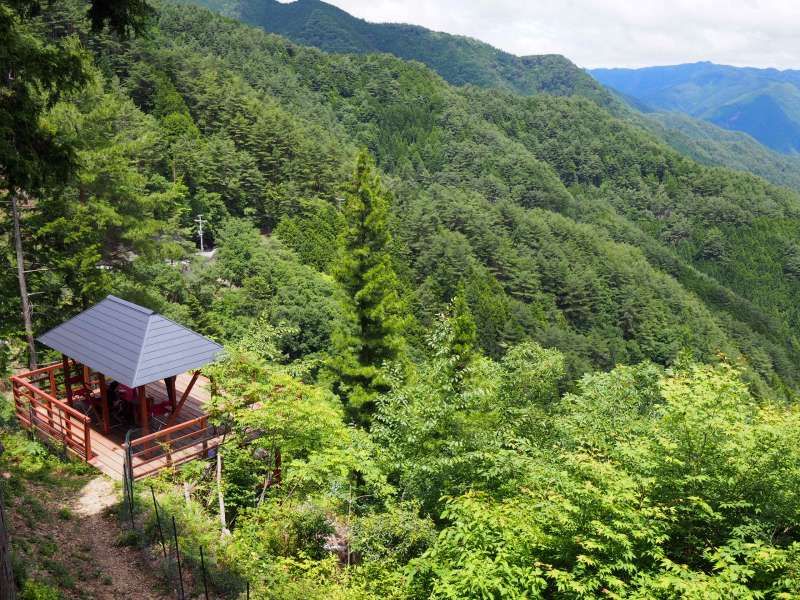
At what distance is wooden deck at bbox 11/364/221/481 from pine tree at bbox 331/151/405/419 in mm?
7191

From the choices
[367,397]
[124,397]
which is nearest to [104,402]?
[124,397]

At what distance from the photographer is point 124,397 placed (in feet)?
38.8

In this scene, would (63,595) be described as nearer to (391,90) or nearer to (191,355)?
(191,355)

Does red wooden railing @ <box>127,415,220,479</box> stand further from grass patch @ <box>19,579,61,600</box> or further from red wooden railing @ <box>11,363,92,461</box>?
grass patch @ <box>19,579,61,600</box>

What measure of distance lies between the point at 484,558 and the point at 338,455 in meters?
3.95

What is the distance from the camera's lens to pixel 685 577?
5.65 metres

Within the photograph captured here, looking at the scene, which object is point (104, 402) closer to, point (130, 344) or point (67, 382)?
point (67, 382)

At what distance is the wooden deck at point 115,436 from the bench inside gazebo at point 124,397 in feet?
0.06

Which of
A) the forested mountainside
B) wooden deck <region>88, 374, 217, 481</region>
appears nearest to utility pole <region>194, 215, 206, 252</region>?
the forested mountainside

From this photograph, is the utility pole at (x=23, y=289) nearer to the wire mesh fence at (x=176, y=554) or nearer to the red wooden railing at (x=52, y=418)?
the red wooden railing at (x=52, y=418)

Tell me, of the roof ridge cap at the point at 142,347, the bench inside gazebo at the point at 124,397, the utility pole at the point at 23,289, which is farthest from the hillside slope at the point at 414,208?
the roof ridge cap at the point at 142,347

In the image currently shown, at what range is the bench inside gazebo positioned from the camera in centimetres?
1012

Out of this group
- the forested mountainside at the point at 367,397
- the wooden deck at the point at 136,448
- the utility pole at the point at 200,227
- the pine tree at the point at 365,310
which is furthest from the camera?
the utility pole at the point at 200,227

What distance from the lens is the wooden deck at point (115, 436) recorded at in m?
10.0
